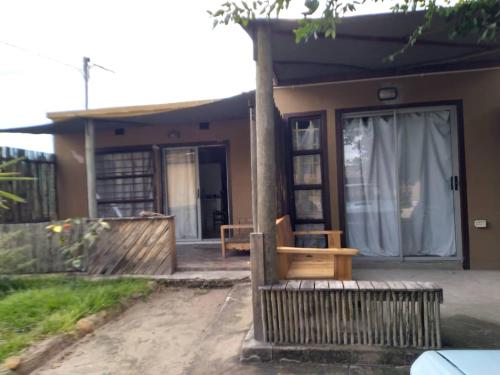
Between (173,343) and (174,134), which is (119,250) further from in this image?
(174,134)

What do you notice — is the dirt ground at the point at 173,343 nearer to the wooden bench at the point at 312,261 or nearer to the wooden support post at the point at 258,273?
the wooden support post at the point at 258,273

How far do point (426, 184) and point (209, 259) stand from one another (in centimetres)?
317

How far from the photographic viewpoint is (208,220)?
8.93 metres

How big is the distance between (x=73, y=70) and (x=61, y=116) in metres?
10.5

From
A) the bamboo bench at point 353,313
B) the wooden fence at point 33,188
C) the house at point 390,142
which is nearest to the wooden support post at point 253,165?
the house at point 390,142

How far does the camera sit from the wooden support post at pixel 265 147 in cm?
305

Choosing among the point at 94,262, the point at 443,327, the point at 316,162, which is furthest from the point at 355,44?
the point at 94,262

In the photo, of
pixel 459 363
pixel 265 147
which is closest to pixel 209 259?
pixel 265 147

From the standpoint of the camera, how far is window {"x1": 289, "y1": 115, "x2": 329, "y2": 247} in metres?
5.20

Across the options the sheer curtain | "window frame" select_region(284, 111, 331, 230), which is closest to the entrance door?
the sheer curtain

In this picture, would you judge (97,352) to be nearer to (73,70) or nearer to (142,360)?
(142,360)

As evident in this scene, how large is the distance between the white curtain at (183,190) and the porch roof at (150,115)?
0.76 meters

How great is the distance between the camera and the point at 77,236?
520 cm

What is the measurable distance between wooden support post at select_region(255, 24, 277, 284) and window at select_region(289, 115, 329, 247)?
2.21 metres
